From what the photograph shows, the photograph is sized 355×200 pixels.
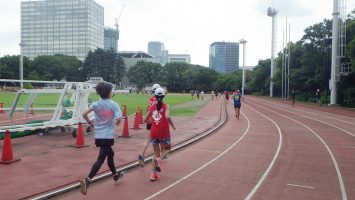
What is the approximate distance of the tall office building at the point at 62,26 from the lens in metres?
135

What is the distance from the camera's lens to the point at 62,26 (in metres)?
142

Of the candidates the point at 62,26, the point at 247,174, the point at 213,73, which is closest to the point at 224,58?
the point at 213,73

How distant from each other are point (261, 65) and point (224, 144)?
8565 centimetres

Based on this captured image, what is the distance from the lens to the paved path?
6605 mm

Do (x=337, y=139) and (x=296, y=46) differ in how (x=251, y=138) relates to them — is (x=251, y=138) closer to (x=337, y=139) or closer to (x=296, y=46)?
(x=337, y=139)

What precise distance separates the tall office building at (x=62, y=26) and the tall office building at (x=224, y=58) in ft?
190

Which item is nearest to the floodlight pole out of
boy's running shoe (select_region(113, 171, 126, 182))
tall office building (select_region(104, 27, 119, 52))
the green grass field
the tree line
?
the tree line

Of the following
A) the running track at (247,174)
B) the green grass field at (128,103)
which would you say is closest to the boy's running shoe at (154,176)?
the running track at (247,174)

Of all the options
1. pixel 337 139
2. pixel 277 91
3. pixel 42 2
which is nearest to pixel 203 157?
pixel 337 139

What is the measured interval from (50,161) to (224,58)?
17156cm

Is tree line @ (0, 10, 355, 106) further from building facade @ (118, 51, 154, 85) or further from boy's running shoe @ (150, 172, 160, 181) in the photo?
boy's running shoe @ (150, 172, 160, 181)

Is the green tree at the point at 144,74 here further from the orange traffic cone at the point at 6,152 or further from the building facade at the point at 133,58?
the orange traffic cone at the point at 6,152

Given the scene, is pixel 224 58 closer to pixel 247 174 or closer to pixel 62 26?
pixel 62 26

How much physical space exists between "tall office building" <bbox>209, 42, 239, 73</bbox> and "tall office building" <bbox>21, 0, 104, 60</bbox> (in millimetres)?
57988
